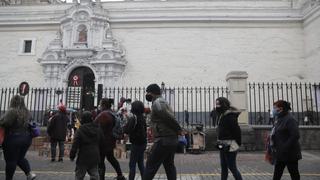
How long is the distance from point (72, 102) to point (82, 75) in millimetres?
3594

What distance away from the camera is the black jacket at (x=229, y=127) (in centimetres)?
727

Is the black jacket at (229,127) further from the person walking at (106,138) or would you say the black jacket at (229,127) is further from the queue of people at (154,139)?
the person walking at (106,138)

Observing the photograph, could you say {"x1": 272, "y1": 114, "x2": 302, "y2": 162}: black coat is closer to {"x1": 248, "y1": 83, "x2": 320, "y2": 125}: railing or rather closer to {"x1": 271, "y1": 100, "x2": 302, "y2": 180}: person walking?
{"x1": 271, "y1": 100, "x2": 302, "y2": 180}: person walking

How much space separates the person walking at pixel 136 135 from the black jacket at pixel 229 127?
5.16 ft

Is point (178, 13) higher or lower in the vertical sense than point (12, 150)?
higher

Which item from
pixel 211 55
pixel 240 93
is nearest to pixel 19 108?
pixel 240 93

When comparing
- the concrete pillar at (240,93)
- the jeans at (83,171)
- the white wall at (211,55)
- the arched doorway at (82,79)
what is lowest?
the jeans at (83,171)

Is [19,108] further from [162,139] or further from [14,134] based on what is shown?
[162,139]

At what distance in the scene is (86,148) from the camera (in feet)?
23.0

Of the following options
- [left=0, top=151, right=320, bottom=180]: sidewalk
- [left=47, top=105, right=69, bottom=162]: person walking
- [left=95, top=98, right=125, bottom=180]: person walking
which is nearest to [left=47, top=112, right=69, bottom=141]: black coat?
[left=47, top=105, right=69, bottom=162]: person walking

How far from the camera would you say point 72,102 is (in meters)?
25.3

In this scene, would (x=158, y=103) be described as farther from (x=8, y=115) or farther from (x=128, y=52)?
(x=128, y=52)

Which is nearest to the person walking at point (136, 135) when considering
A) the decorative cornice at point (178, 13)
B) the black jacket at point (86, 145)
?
the black jacket at point (86, 145)

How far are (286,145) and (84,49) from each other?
22969mm
